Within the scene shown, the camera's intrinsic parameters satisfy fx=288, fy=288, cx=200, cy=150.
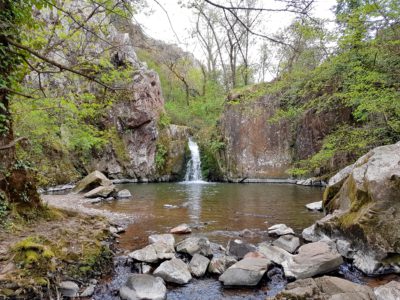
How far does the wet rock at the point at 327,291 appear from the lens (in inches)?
118

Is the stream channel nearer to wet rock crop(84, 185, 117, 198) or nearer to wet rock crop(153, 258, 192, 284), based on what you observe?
wet rock crop(153, 258, 192, 284)

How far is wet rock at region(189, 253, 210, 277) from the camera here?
13.9 ft

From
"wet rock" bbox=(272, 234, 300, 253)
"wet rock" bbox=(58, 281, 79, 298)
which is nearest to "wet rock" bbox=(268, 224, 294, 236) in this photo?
"wet rock" bbox=(272, 234, 300, 253)

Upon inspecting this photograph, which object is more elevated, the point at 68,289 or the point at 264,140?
the point at 264,140

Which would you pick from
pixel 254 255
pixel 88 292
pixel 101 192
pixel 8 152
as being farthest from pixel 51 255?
pixel 101 192

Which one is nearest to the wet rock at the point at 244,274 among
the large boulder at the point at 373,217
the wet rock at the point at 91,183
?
the large boulder at the point at 373,217

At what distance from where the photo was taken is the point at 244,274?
13.0 ft

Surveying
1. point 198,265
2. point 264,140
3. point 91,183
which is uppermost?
point 264,140

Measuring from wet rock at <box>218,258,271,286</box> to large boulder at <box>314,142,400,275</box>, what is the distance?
160 cm

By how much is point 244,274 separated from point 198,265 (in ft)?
2.40

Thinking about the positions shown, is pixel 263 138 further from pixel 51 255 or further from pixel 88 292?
pixel 51 255

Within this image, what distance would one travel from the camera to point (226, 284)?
3.95 meters

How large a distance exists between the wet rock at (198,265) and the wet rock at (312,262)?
118 cm

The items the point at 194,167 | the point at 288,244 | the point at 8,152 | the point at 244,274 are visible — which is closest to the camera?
the point at 244,274
